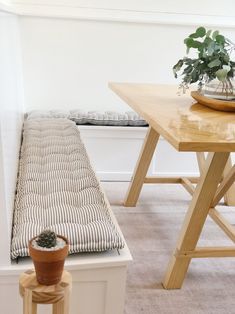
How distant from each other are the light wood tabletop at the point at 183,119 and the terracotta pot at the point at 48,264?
1.90ft

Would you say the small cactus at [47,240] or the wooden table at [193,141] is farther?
the wooden table at [193,141]

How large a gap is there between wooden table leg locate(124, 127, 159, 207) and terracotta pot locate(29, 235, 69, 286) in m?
1.68

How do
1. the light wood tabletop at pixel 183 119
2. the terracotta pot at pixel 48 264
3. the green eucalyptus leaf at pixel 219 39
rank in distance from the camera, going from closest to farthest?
the terracotta pot at pixel 48 264 < the light wood tabletop at pixel 183 119 < the green eucalyptus leaf at pixel 219 39

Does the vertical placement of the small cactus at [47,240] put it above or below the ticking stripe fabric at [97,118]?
above

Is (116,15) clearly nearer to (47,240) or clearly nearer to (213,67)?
(213,67)

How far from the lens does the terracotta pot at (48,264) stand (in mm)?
917

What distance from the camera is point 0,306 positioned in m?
1.26

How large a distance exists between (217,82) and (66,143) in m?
0.85

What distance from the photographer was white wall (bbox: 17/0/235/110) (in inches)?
127

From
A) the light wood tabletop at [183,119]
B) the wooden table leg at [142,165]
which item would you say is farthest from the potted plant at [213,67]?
the wooden table leg at [142,165]

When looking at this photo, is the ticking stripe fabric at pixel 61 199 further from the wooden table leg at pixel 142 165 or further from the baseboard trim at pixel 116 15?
the baseboard trim at pixel 116 15

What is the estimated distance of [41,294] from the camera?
0.93 m

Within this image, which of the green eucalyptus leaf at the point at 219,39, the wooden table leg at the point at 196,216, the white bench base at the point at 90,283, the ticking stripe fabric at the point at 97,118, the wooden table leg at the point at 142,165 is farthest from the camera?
the ticking stripe fabric at the point at 97,118

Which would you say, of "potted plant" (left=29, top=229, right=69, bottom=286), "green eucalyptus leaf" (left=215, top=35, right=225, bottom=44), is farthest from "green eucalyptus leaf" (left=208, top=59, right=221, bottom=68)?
"potted plant" (left=29, top=229, right=69, bottom=286)
